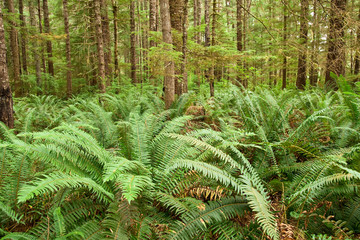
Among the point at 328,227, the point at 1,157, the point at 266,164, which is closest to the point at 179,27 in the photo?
the point at 266,164

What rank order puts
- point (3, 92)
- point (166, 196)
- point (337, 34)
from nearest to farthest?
point (166, 196)
point (3, 92)
point (337, 34)

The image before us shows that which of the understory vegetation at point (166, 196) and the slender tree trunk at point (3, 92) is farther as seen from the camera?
the slender tree trunk at point (3, 92)

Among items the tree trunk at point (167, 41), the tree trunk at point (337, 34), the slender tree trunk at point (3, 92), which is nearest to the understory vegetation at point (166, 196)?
the slender tree trunk at point (3, 92)

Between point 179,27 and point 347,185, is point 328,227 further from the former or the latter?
point 179,27

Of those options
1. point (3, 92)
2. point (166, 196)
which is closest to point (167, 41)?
point (3, 92)

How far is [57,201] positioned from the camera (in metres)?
1.80

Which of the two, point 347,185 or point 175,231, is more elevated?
point 347,185

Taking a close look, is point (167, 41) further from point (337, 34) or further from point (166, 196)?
point (166, 196)

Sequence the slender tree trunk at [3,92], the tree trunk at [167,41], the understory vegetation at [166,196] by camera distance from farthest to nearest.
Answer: the tree trunk at [167,41] → the slender tree trunk at [3,92] → the understory vegetation at [166,196]

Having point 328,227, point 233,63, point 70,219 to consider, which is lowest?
point 328,227

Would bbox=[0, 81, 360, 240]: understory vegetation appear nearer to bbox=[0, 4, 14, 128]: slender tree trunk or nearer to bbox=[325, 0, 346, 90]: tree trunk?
bbox=[0, 4, 14, 128]: slender tree trunk

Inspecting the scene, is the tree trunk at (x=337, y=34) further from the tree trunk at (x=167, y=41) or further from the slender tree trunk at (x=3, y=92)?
the slender tree trunk at (x=3, y=92)

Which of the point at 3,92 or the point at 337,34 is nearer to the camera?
the point at 3,92

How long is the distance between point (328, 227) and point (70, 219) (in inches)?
86.8
